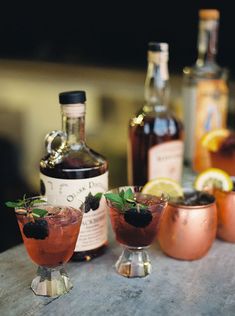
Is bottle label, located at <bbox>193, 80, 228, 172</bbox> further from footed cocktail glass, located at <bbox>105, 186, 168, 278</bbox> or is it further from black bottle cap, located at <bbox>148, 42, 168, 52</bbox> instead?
footed cocktail glass, located at <bbox>105, 186, 168, 278</bbox>

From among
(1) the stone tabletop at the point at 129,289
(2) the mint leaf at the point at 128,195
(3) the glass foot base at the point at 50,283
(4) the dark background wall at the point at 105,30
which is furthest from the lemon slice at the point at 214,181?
(4) the dark background wall at the point at 105,30

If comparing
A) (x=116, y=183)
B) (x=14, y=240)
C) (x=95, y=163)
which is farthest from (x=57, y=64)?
(x=95, y=163)

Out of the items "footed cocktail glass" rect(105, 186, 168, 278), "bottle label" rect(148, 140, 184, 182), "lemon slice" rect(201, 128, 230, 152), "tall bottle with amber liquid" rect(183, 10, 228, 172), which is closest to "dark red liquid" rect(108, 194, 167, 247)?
"footed cocktail glass" rect(105, 186, 168, 278)

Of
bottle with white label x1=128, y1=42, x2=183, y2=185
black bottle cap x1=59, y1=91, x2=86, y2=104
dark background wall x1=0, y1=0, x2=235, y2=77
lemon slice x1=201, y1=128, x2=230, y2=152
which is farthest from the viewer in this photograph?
dark background wall x1=0, y1=0, x2=235, y2=77

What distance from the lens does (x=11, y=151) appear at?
9.74ft

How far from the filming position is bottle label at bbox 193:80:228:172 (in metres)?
1.47

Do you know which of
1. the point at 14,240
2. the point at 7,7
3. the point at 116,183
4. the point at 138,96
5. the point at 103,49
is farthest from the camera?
the point at 7,7

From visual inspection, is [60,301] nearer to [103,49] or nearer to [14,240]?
[14,240]

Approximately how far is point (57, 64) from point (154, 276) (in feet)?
8.63

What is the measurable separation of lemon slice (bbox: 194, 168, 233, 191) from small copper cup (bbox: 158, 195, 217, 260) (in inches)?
3.2

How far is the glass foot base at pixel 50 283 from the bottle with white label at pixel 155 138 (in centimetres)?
39

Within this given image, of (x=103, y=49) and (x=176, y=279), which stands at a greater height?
(x=103, y=49)

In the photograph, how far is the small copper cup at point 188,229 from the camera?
0.96 m

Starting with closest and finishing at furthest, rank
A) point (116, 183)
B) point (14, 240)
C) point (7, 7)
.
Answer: point (116, 183)
point (14, 240)
point (7, 7)
